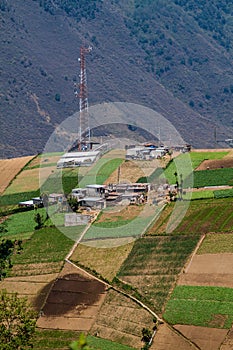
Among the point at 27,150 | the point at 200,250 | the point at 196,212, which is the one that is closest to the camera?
the point at 200,250

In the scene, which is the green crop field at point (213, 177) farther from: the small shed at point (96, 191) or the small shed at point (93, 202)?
the small shed at point (93, 202)

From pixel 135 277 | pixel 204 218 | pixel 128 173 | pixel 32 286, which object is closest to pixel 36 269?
pixel 32 286

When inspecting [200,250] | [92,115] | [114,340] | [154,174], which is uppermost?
[92,115]

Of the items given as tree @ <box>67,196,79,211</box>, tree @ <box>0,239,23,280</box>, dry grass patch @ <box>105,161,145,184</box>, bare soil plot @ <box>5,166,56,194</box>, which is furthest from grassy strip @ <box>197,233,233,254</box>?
bare soil plot @ <box>5,166,56,194</box>

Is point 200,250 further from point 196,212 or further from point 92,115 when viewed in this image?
point 92,115

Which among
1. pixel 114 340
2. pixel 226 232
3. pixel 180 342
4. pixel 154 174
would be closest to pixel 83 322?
pixel 114 340

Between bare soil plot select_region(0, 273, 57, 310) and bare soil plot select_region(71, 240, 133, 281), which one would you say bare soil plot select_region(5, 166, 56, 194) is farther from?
bare soil plot select_region(0, 273, 57, 310)

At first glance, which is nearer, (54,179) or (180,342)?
(180,342)
